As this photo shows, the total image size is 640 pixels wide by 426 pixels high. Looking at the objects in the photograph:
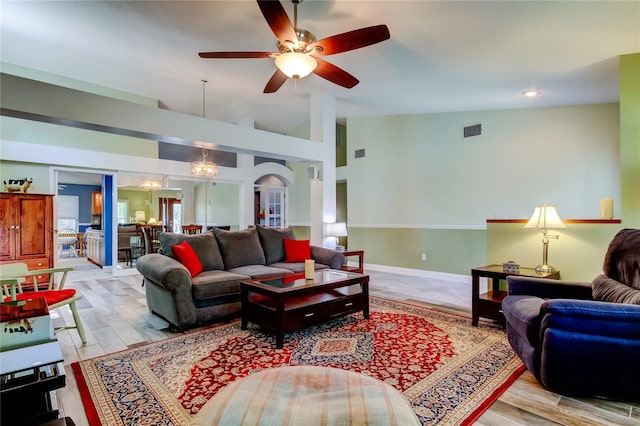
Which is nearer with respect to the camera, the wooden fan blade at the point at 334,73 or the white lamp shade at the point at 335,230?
the wooden fan blade at the point at 334,73

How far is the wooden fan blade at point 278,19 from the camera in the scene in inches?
87.4

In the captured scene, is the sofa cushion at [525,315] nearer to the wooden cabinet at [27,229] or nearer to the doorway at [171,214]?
the wooden cabinet at [27,229]

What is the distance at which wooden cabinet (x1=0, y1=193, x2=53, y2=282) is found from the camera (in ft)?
15.8

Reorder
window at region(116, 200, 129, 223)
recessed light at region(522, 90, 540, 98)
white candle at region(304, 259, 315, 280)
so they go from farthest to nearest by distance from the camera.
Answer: window at region(116, 200, 129, 223) → recessed light at region(522, 90, 540, 98) → white candle at region(304, 259, 315, 280)

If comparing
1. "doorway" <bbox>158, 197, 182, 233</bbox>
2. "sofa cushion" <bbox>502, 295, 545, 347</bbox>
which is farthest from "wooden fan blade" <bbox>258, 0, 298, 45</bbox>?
"doorway" <bbox>158, 197, 182, 233</bbox>

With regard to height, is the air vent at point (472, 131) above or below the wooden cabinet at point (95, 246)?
above

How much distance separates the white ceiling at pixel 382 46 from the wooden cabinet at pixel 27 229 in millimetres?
2103

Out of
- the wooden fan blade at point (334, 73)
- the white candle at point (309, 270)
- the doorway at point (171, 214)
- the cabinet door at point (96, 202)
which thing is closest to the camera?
the wooden fan blade at point (334, 73)

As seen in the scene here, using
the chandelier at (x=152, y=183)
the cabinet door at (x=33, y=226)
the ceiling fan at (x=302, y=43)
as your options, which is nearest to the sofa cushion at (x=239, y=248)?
the ceiling fan at (x=302, y=43)

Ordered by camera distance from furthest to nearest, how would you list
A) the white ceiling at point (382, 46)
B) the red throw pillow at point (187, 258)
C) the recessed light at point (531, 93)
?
the recessed light at point (531, 93)
the red throw pillow at point (187, 258)
the white ceiling at point (382, 46)

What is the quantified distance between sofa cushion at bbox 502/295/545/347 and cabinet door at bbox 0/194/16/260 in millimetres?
6463

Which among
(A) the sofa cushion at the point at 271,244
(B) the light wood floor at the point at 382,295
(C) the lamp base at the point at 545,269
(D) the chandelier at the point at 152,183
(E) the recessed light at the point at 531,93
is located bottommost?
(B) the light wood floor at the point at 382,295

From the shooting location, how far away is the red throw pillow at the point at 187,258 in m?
3.71

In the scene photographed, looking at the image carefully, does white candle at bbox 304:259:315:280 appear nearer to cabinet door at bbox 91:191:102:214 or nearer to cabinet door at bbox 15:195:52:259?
cabinet door at bbox 15:195:52:259
